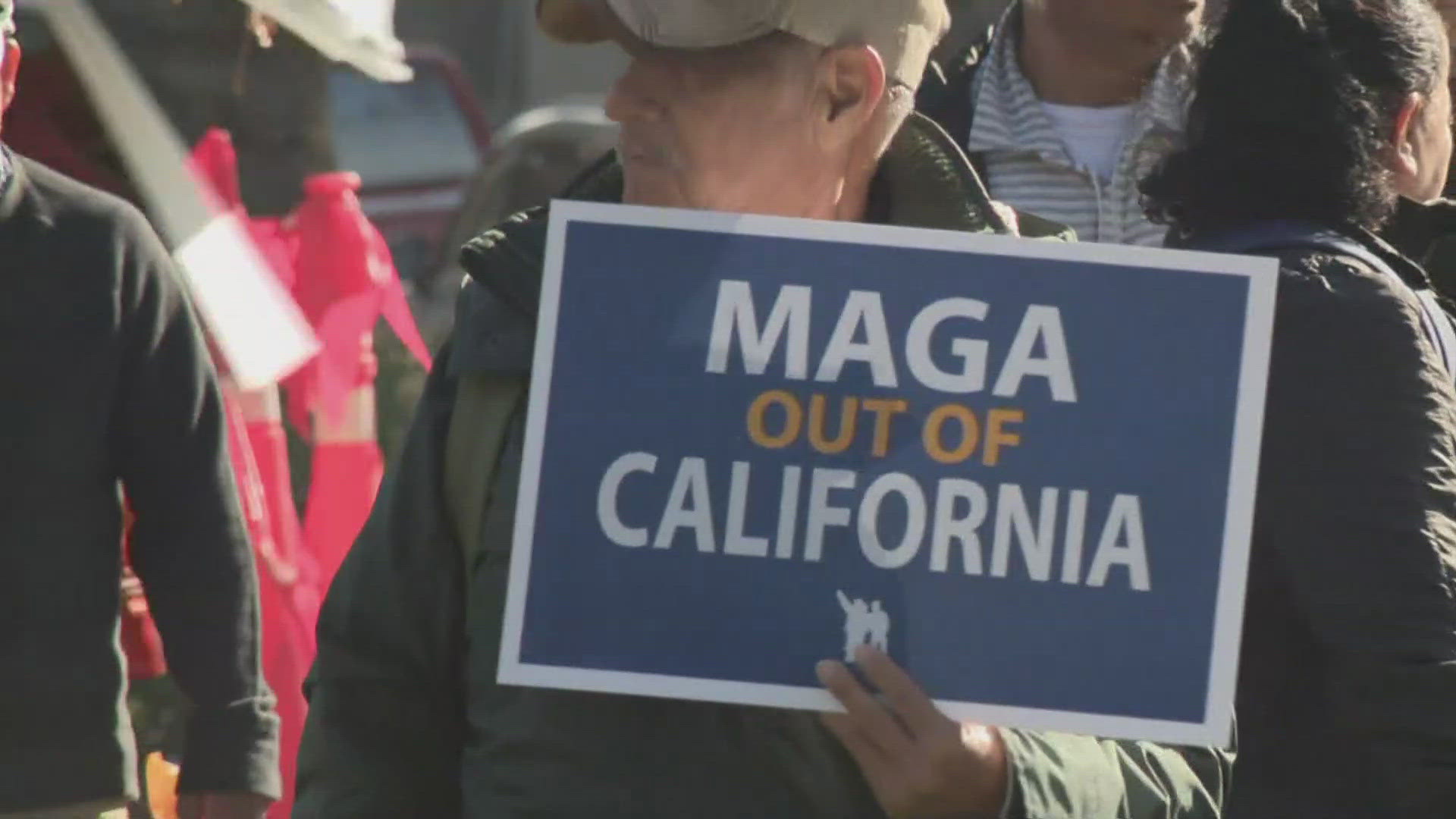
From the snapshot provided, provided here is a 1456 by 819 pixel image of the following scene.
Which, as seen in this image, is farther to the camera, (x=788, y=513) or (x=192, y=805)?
(x=192, y=805)

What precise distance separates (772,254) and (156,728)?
9.72 feet

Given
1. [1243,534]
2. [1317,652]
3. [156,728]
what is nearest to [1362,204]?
[1317,652]

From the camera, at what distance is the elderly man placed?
98.4 inches

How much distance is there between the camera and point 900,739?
233cm

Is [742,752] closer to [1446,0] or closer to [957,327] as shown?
[957,327]

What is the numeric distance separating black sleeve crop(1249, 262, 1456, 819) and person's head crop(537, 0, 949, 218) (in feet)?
1.82

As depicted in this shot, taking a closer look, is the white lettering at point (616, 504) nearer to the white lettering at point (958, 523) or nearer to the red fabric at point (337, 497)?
the white lettering at point (958, 523)

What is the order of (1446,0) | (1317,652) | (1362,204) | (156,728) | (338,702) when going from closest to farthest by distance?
(338,702)
(1317,652)
(1362,204)
(1446,0)
(156,728)

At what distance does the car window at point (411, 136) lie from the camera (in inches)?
647

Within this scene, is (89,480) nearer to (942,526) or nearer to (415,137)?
(942,526)

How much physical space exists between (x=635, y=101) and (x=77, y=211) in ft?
4.88

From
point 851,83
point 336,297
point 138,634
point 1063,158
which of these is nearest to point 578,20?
point 851,83

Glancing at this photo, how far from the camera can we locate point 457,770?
272 cm

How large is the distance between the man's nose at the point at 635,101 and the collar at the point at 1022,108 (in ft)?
5.67
